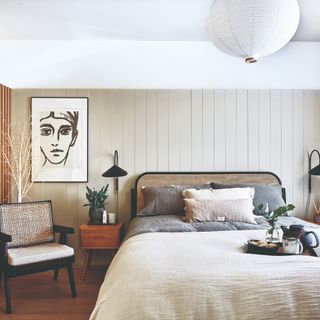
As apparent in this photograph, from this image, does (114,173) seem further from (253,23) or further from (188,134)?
(253,23)

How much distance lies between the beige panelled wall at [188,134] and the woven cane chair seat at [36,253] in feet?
2.94

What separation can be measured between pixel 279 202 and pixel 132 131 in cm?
181

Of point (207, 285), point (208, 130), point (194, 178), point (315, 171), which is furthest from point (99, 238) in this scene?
point (315, 171)

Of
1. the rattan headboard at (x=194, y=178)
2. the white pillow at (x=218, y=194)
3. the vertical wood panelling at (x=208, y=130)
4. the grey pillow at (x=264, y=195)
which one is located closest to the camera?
the white pillow at (x=218, y=194)

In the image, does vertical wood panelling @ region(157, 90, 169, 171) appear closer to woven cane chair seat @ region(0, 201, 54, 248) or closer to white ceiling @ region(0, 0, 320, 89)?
white ceiling @ region(0, 0, 320, 89)

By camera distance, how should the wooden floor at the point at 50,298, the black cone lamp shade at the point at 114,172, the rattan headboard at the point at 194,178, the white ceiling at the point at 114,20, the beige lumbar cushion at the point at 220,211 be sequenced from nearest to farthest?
the wooden floor at the point at 50,298 → the white ceiling at the point at 114,20 → the beige lumbar cushion at the point at 220,211 → the black cone lamp shade at the point at 114,172 → the rattan headboard at the point at 194,178

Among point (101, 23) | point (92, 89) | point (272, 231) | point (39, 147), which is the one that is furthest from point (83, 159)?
point (272, 231)

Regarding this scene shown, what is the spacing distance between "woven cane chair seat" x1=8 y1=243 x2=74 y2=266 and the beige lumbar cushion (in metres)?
1.19

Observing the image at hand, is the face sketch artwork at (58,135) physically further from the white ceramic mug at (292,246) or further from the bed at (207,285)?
the white ceramic mug at (292,246)

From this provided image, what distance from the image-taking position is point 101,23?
3764 millimetres

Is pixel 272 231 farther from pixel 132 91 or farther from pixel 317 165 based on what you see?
pixel 132 91

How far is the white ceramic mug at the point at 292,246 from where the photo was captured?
2.29 meters

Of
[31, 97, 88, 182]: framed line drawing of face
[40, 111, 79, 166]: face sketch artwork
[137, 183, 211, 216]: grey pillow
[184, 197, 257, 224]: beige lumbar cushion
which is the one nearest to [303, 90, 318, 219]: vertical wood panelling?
[184, 197, 257, 224]: beige lumbar cushion

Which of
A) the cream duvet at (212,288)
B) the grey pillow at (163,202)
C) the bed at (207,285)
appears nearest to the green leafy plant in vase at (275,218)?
the bed at (207,285)
